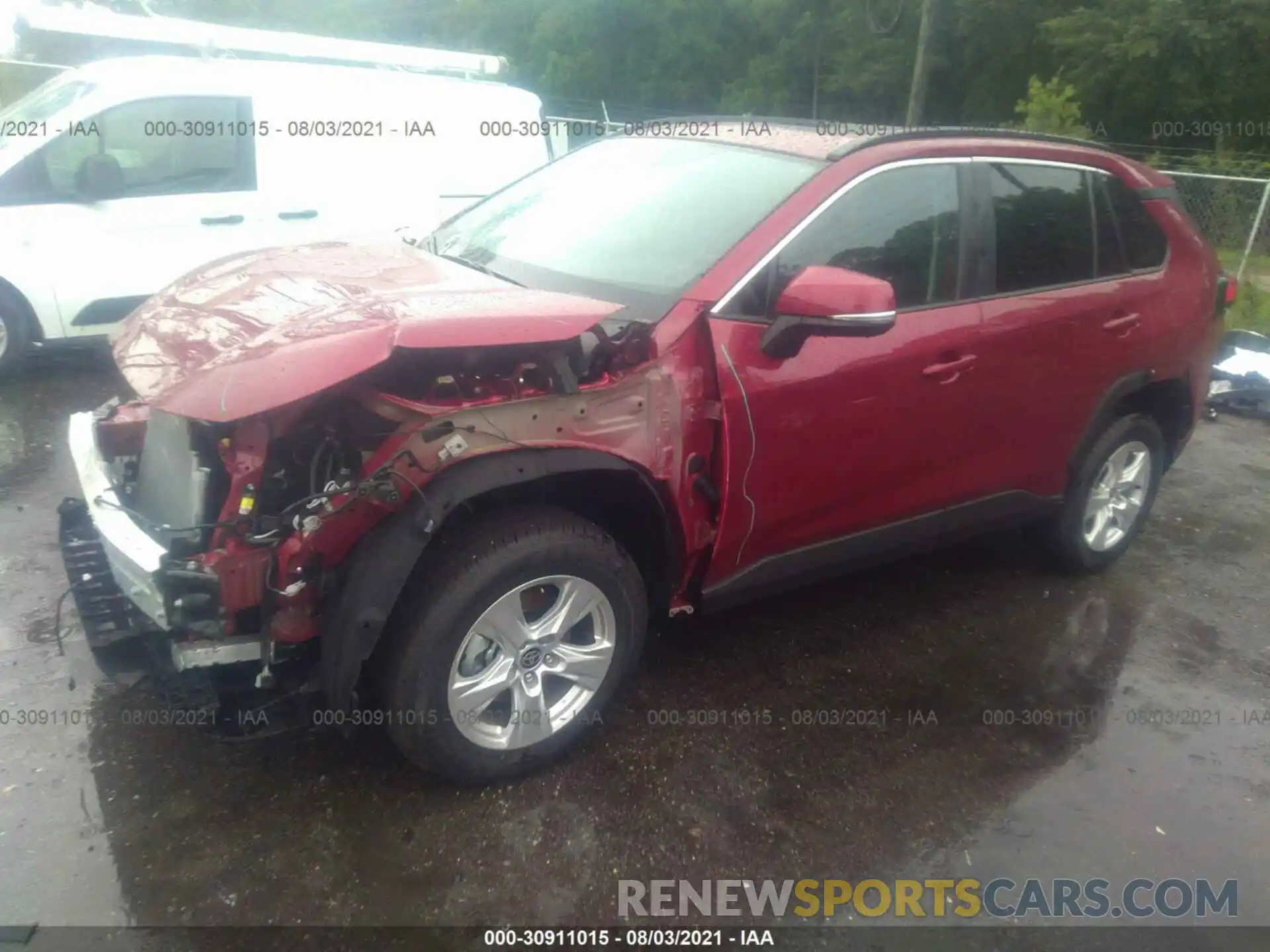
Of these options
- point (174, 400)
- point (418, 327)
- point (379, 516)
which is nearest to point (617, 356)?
point (418, 327)

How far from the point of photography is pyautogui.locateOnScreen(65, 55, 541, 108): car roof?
244 inches

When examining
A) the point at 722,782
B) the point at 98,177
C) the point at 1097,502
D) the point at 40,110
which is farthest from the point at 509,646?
the point at 40,110

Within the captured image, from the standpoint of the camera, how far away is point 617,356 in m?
2.77

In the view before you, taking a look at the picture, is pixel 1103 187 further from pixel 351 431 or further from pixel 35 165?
pixel 35 165

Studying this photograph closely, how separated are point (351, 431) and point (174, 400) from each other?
415 millimetres

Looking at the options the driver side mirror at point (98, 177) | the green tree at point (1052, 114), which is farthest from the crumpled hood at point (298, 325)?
the green tree at point (1052, 114)

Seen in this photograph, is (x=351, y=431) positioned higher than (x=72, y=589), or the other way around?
(x=351, y=431)

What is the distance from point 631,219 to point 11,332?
15.1 ft

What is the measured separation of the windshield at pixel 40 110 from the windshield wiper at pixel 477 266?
3937 mm

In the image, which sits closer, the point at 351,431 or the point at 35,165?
the point at 351,431

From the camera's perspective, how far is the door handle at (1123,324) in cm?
394

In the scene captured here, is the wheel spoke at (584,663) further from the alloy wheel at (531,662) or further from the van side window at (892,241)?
the van side window at (892,241)

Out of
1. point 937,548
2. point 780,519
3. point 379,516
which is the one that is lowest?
point 937,548

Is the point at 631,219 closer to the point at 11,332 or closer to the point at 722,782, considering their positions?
the point at 722,782
